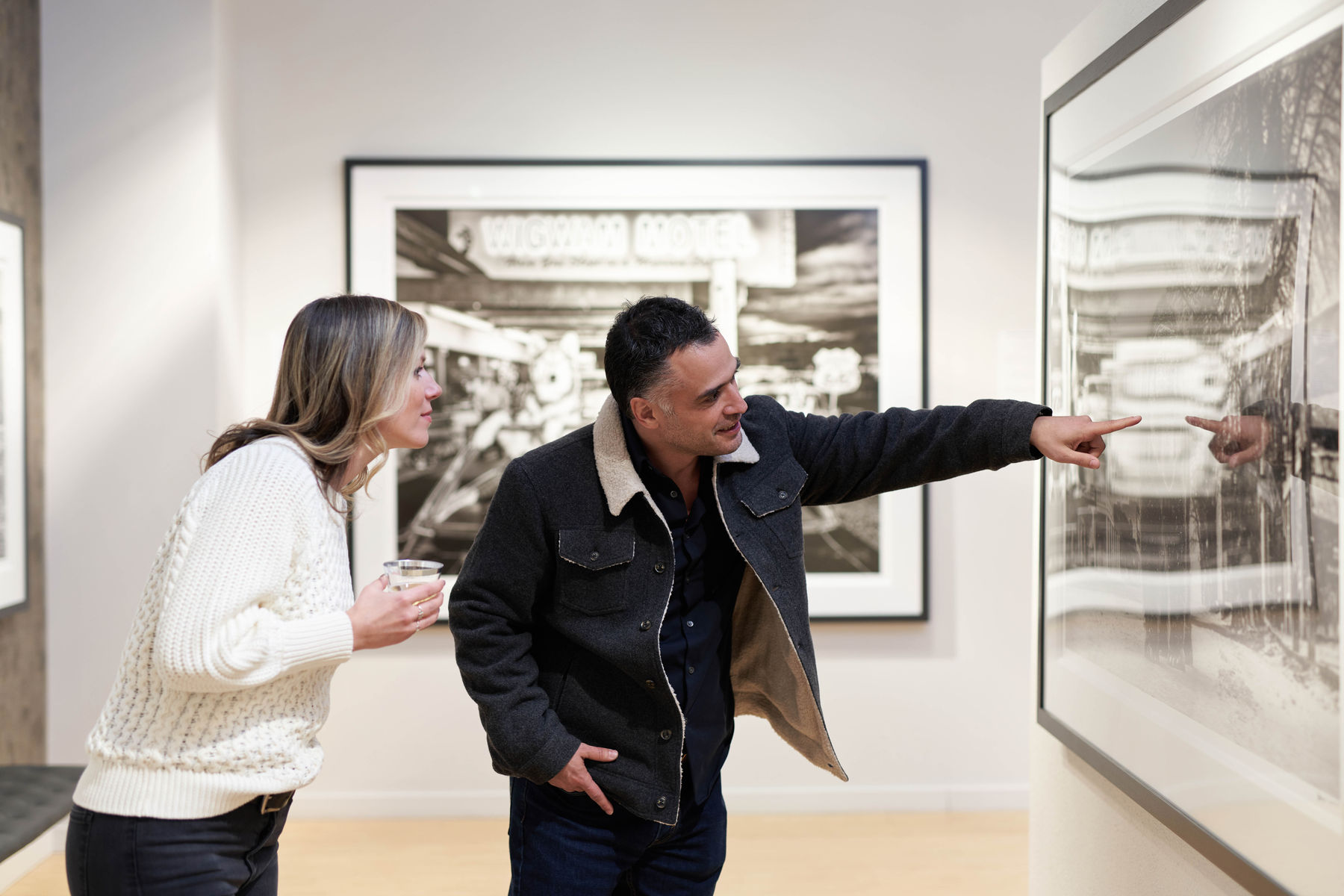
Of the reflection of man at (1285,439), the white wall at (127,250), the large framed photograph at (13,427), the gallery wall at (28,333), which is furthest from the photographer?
the white wall at (127,250)

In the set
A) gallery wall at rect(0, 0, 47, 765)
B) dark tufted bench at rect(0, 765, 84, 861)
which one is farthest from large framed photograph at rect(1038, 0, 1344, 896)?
gallery wall at rect(0, 0, 47, 765)

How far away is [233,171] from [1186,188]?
2944 mm

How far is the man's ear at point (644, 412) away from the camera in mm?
1611

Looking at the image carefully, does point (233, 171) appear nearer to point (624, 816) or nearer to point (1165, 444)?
point (624, 816)

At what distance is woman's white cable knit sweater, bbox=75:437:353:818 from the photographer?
4.20ft

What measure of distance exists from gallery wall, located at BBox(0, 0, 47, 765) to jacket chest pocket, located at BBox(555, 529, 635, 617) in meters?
2.21

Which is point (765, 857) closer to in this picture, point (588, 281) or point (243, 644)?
point (588, 281)

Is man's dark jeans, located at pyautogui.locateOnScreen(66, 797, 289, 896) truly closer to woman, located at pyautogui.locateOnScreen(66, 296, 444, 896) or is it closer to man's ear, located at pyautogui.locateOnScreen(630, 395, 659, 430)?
A: woman, located at pyautogui.locateOnScreen(66, 296, 444, 896)

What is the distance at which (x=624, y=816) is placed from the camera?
1658 mm

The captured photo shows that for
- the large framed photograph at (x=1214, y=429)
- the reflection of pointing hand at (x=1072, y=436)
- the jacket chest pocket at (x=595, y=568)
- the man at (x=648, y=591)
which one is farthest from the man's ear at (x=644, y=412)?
the large framed photograph at (x=1214, y=429)

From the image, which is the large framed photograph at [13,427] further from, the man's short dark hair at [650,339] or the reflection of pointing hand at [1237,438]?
the reflection of pointing hand at [1237,438]

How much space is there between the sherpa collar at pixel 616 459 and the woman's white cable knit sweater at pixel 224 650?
17.4 inches

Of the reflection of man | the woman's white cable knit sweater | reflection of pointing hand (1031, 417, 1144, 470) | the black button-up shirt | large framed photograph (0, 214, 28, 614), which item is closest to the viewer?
the reflection of man

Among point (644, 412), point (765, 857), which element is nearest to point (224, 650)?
point (644, 412)
